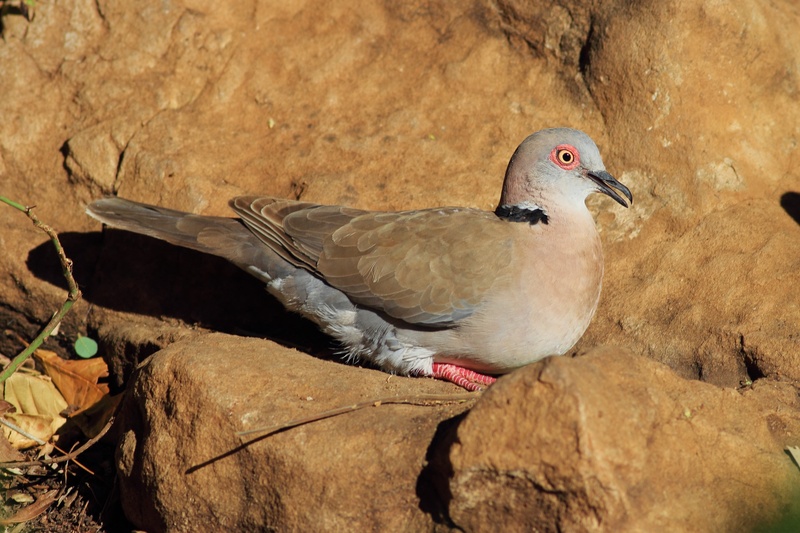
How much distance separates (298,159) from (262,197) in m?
0.78

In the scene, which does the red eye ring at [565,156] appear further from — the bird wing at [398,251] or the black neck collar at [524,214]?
the bird wing at [398,251]

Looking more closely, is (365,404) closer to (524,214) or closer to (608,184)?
(524,214)

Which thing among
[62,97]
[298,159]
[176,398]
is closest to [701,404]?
[176,398]

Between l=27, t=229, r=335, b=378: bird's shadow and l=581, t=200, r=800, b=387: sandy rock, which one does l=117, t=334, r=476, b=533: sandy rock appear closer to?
l=27, t=229, r=335, b=378: bird's shadow

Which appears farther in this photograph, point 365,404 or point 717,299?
point 717,299

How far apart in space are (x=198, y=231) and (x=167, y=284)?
2.46 feet

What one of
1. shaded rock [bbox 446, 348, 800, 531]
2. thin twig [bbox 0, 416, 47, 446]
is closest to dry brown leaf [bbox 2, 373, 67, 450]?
thin twig [bbox 0, 416, 47, 446]

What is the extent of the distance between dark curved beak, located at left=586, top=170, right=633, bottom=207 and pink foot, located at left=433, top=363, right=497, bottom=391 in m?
1.33

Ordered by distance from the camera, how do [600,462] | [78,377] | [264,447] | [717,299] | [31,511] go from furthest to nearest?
[78,377] < [717,299] < [31,511] < [264,447] < [600,462]

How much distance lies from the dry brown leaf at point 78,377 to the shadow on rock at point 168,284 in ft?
1.43

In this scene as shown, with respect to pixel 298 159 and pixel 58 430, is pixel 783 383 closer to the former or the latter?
pixel 298 159

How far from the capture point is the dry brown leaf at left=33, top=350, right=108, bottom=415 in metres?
5.16

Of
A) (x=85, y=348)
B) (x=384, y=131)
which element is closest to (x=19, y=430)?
(x=85, y=348)

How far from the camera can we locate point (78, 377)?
5227 mm
